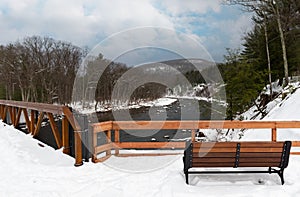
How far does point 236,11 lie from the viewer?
1930 centimetres

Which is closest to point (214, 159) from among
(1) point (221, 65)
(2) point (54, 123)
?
(2) point (54, 123)

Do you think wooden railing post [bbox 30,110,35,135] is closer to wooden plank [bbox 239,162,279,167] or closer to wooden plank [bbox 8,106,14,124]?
wooden plank [bbox 8,106,14,124]

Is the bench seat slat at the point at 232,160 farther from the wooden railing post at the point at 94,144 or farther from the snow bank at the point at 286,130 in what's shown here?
the snow bank at the point at 286,130

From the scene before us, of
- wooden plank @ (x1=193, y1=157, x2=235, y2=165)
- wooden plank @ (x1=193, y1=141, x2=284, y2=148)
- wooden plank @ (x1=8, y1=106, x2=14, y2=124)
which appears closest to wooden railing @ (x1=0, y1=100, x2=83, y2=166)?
wooden plank @ (x1=8, y1=106, x2=14, y2=124)

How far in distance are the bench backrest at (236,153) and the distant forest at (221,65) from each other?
526 centimetres

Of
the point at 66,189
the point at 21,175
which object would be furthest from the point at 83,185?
the point at 21,175

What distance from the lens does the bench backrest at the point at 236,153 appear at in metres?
3.64

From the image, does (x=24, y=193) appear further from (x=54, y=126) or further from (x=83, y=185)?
(x=54, y=126)

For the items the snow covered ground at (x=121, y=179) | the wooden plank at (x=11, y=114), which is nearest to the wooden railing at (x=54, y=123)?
the snow covered ground at (x=121, y=179)

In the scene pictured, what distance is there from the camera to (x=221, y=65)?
691 inches

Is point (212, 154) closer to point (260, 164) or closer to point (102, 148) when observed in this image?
point (260, 164)

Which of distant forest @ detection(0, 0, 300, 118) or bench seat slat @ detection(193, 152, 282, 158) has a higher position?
distant forest @ detection(0, 0, 300, 118)

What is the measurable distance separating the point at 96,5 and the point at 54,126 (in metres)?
7.11

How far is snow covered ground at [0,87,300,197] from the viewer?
3570mm
